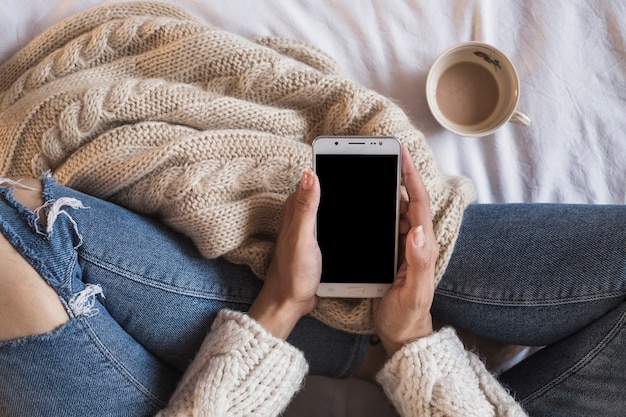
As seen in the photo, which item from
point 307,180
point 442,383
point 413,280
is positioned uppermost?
point 307,180

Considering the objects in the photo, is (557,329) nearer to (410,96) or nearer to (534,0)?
(410,96)

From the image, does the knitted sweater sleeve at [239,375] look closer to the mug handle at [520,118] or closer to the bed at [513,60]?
the bed at [513,60]

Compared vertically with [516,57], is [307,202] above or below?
below

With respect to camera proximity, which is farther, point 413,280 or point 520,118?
point 520,118

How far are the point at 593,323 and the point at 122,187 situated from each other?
67 centimetres

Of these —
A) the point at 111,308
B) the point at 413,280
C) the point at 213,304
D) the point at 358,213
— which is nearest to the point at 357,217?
the point at 358,213

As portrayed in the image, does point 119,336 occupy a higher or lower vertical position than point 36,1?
lower

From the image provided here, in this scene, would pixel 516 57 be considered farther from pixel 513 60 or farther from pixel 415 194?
pixel 415 194

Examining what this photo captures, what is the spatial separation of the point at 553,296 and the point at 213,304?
1.51ft

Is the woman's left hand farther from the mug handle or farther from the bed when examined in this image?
the mug handle

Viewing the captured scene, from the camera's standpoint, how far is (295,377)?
704 millimetres

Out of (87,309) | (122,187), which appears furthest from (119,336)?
(122,187)

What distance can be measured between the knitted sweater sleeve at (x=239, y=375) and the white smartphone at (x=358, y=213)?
107 mm

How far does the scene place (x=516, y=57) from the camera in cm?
91
